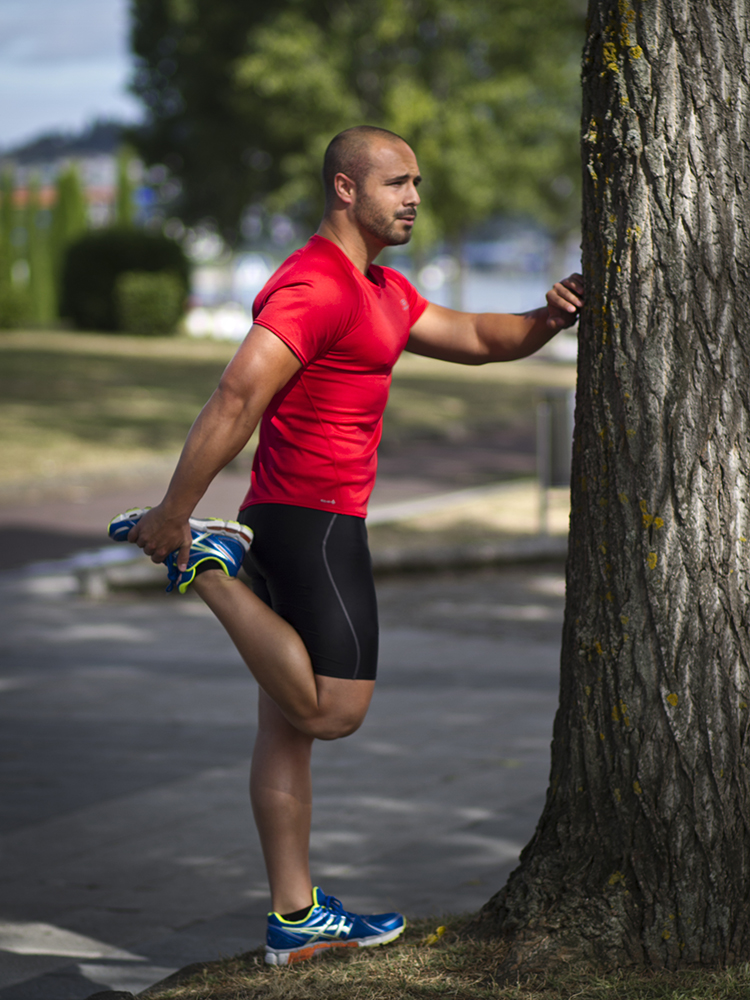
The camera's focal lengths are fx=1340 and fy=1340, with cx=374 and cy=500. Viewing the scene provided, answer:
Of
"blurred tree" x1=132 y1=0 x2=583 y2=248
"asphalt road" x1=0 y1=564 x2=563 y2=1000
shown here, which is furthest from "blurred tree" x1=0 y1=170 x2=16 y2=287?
"asphalt road" x1=0 y1=564 x2=563 y2=1000

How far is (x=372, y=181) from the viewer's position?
3.21 meters

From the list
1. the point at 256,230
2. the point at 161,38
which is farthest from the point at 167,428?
the point at 256,230

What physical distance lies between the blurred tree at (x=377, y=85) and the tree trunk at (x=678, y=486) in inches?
1207

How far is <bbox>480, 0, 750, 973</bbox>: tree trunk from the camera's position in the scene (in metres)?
2.96

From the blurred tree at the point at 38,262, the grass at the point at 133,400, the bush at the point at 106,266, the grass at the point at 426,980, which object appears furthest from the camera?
the blurred tree at the point at 38,262

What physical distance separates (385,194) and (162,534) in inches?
38.2

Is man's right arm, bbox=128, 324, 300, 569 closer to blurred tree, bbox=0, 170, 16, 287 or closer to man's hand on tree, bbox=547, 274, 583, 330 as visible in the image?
man's hand on tree, bbox=547, 274, 583, 330

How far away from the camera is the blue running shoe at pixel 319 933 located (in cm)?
331

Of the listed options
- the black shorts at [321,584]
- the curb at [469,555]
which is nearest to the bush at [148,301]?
the curb at [469,555]

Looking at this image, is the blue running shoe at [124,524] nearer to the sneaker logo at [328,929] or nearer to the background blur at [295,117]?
the sneaker logo at [328,929]

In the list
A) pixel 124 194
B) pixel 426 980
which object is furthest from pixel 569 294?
pixel 124 194

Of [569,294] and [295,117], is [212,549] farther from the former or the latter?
[295,117]

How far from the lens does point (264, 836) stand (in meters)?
3.38

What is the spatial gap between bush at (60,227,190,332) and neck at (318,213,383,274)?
32924mm
